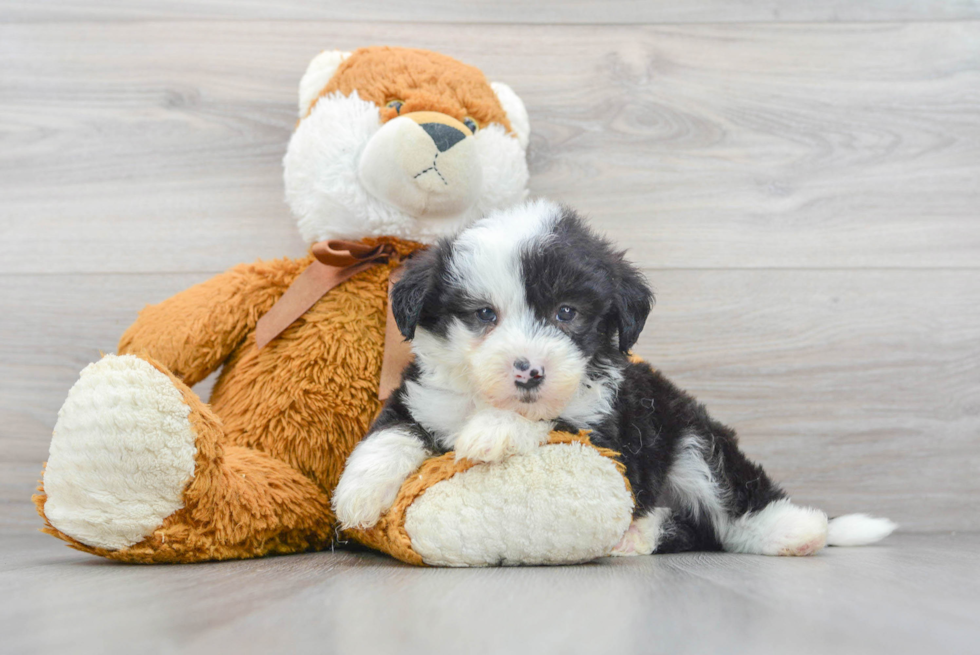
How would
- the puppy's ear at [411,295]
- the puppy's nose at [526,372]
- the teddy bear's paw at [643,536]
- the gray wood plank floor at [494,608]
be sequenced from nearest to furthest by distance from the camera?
the gray wood plank floor at [494,608] < the puppy's nose at [526,372] < the puppy's ear at [411,295] < the teddy bear's paw at [643,536]

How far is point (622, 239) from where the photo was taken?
200 cm

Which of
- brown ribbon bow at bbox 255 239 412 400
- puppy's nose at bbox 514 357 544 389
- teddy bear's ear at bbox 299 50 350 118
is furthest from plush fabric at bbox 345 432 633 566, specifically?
teddy bear's ear at bbox 299 50 350 118

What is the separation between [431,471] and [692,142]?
49.7 inches

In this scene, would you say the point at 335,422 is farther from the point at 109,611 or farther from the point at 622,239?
the point at 622,239

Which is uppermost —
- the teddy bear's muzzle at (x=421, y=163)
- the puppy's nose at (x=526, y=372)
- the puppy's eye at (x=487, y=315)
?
the teddy bear's muzzle at (x=421, y=163)

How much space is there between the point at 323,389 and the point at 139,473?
417 millimetres

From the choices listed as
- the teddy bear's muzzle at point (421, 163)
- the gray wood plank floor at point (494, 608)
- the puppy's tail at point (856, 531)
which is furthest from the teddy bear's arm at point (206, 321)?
the puppy's tail at point (856, 531)

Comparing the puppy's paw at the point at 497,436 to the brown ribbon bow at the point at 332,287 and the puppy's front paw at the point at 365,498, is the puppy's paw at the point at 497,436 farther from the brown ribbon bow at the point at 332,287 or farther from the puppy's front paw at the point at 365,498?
the brown ribbon bow at the point at 332,287

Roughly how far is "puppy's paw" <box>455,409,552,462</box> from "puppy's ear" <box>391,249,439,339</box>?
0.19 m

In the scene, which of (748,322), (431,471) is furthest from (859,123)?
(431,471)

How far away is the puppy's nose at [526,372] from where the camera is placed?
1.12 m

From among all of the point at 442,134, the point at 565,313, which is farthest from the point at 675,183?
the point at 565,313

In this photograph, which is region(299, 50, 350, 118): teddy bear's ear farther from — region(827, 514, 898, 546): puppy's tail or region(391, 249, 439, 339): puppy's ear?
region(827, 514, 898, 546): puppy's tail

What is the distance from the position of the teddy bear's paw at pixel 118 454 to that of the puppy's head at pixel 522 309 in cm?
40
